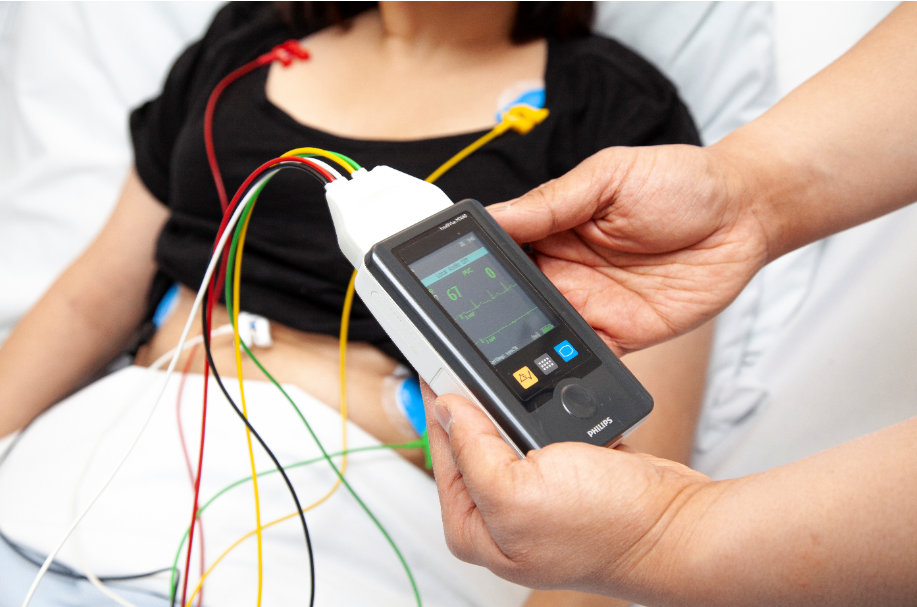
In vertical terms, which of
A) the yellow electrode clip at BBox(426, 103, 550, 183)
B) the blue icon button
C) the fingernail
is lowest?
the blue icon button

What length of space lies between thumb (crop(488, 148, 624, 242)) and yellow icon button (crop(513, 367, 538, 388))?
16cm

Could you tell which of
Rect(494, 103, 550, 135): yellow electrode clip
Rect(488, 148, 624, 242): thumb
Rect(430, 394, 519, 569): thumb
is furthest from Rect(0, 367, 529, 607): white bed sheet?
Rect(494, 103, 550, 135): yellow electrode clip

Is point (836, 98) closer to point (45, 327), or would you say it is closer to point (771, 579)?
point (771, 579)

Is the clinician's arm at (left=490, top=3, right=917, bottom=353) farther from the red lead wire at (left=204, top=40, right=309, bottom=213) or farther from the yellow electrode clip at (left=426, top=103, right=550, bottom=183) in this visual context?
the red lead wire at (left=204, top=40, right=309, bottom=213)

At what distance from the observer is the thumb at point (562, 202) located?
23.0 inches

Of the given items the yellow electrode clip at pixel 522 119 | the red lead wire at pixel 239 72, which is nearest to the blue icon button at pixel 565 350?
the yellow electrode clip at pixel 522 119

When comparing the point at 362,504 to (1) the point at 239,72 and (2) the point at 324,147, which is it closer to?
(2) the point at 324,147

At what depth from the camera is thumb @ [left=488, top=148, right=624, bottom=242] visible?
59 centimetres

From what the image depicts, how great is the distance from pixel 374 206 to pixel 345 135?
38cm

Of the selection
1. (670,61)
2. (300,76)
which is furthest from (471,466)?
(670,61)

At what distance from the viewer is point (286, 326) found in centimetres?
85

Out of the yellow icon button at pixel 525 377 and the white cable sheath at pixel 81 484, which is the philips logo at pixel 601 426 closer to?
the yellow icon button at pixel 525 377

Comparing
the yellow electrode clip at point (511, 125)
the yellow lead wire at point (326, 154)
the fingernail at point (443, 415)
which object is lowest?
the fingernail at point (443, 415)

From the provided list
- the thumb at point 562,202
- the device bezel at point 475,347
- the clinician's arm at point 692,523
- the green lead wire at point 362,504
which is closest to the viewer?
the clinician's arm at point 692,523
